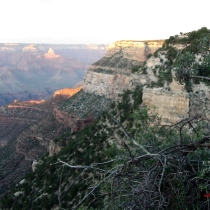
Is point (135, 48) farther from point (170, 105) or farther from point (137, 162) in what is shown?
point (137, 162)

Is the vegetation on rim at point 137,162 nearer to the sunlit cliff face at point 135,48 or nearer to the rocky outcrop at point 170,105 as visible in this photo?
the rocky outcrop at point 170,105

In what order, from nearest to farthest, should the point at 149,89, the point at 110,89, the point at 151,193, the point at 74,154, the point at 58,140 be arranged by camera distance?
1. the point at 151,193
2. the point at 149,89
3. the point at 74,154
4. the point at 58,140
5. the point at 110,89

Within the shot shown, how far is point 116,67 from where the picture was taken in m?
51.3

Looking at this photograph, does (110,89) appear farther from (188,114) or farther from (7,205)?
(188,114)

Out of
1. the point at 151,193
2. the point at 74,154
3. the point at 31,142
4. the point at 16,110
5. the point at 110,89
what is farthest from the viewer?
the point at 16,110

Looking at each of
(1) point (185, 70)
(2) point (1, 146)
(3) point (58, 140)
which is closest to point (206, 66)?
(1) point (185, 70)

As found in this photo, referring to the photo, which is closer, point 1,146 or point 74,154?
point 74,154

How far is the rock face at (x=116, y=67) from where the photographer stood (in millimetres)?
47781

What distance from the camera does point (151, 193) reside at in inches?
206

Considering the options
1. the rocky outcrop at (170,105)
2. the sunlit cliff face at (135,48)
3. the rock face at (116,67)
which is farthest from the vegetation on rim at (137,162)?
the sunlit cliff face at (135,48)

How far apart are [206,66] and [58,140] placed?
18152mm

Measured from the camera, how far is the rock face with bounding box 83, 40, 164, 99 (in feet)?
157

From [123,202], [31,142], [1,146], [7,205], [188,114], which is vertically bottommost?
[1,146]

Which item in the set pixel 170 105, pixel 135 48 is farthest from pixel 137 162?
pixel 135 48
